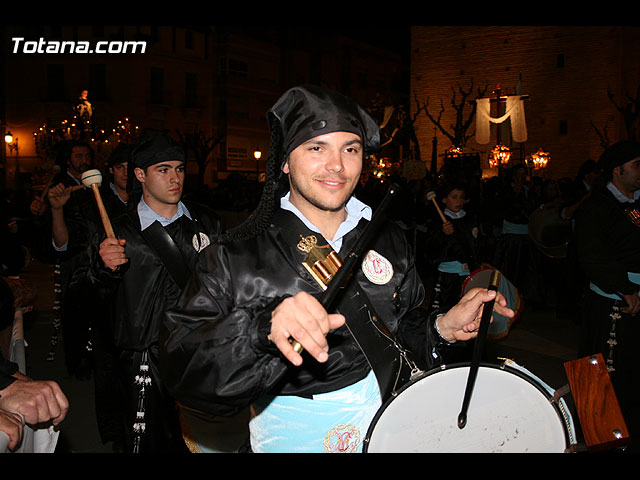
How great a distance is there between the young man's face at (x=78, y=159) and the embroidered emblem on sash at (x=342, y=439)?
531 centimetres

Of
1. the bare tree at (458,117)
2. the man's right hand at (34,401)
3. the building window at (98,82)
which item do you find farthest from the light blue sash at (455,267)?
the building window at (98,82)

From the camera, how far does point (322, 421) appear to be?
7.19ft

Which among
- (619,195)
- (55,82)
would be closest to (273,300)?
(619,195)

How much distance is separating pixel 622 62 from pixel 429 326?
34377 millimetres

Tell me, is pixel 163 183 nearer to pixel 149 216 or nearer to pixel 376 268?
pixel 149 216

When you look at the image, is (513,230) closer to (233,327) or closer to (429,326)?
(429,326)

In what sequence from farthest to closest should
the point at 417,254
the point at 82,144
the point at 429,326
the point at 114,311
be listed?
the point at 417,254, the point at 82,144, the point at 114,311, the point at 429,326

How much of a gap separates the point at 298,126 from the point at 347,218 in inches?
19.2

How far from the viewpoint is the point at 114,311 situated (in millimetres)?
3793

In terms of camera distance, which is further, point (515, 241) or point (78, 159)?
point (515, 241)

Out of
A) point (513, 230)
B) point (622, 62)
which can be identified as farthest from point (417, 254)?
point (622, 62)

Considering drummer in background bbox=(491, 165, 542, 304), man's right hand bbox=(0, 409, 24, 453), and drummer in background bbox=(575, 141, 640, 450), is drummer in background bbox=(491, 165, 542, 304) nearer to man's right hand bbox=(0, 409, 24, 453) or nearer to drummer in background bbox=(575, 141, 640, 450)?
drummer in background bbox=(575, 141, 640, 450)

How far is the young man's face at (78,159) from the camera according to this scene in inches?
260

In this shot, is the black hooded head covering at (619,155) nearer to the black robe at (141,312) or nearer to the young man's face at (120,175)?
the black robe at (141,312)
